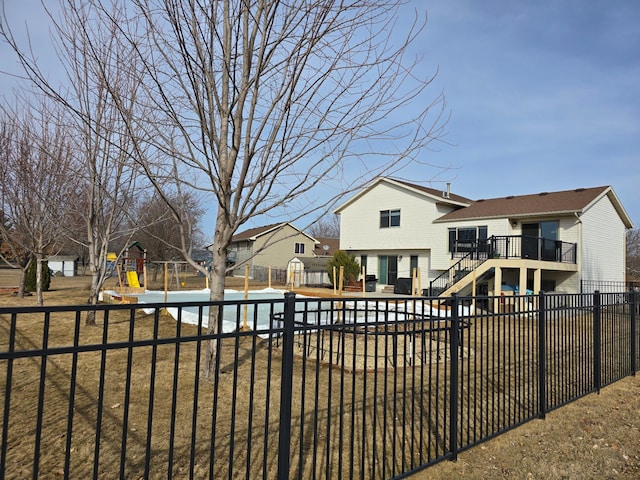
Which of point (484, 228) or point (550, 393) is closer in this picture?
point (550, 393)

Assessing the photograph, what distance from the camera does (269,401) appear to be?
342cm

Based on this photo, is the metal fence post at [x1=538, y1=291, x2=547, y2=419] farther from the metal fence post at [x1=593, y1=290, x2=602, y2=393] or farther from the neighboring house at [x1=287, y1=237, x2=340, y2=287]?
the neighboring house at [x1=287, y1=237, x2=340, y2=287]

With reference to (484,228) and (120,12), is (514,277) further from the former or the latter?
(120,12)

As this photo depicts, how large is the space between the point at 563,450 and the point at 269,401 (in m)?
3.10

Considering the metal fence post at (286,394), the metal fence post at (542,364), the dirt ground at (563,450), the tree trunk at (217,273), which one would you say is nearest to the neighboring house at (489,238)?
the dirt ground at (563,450)

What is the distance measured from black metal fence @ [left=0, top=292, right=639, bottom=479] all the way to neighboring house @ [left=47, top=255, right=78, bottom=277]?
45.6 m

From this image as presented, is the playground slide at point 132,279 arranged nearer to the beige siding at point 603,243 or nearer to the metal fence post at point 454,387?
the metal fence post at point 454,387

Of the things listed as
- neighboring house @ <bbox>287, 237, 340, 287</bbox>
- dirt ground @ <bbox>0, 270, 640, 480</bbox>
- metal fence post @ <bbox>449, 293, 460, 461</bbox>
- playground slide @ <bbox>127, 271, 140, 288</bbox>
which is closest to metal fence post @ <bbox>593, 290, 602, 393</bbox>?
dirt ground @ <bbox>0, 270, 640, 480</bbox>

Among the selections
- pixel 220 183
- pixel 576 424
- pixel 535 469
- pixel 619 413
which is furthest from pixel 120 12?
pixel 619 413

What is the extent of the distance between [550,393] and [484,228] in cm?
1750

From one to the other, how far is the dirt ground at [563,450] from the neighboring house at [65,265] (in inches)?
2052

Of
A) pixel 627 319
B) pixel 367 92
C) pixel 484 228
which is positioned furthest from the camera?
pixel 484 228

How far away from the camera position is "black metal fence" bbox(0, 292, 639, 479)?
2461 millimetres

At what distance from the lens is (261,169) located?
16.8 feet
